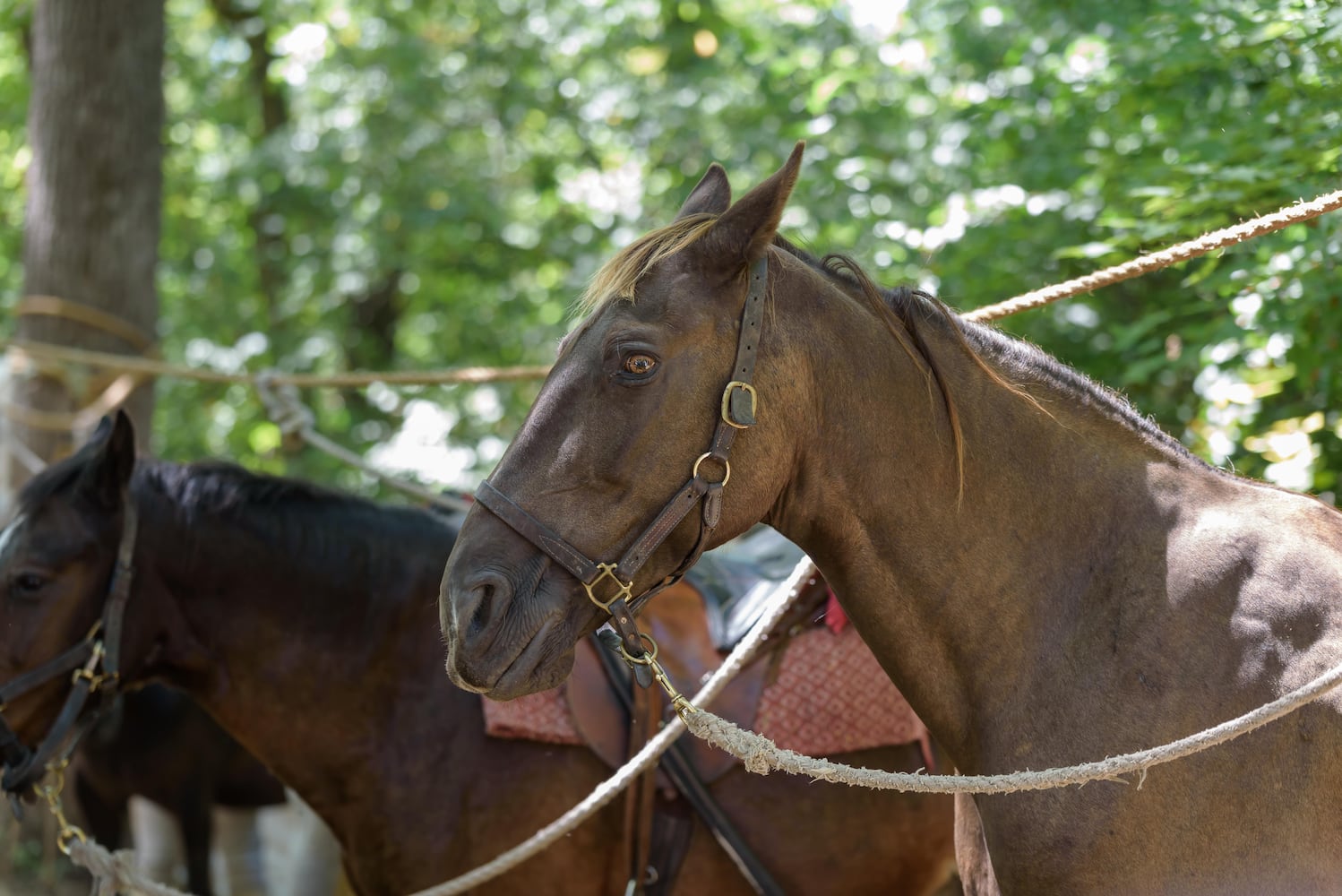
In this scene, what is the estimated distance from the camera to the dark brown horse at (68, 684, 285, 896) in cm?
493

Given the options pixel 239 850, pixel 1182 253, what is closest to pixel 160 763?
pixel 239 850

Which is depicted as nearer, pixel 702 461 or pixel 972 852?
pixel 702 461

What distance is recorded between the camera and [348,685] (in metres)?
3.14

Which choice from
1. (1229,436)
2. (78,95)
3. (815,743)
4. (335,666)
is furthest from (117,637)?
(78,95)

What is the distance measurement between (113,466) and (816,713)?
207cm

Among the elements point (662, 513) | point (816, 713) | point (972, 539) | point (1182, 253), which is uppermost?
point (1182, 253)

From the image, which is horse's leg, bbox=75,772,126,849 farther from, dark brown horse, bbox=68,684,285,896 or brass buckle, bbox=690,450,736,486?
brass buckle, bbox=690,450,736,486

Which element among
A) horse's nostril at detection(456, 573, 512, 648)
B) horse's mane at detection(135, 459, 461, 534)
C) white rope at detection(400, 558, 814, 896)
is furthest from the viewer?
horse's mane at detection(135, 459, 461, 534)

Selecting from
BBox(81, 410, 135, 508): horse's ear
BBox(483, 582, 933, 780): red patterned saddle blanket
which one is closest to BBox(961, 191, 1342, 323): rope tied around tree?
BBox(483, 582, 933, 780): red patterned saddle blanket

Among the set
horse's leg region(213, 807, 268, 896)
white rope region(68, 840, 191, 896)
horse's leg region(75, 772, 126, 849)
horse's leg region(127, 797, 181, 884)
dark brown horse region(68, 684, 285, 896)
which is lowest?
horse's leg region(213, 807, 268, 896)

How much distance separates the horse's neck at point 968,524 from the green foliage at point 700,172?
1567 millimetres

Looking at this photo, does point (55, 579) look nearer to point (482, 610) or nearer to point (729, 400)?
point (482, 610)

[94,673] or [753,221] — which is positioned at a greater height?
[753,221]

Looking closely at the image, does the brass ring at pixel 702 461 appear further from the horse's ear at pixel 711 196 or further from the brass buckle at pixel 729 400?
the horse's ear at pixel 711 196
